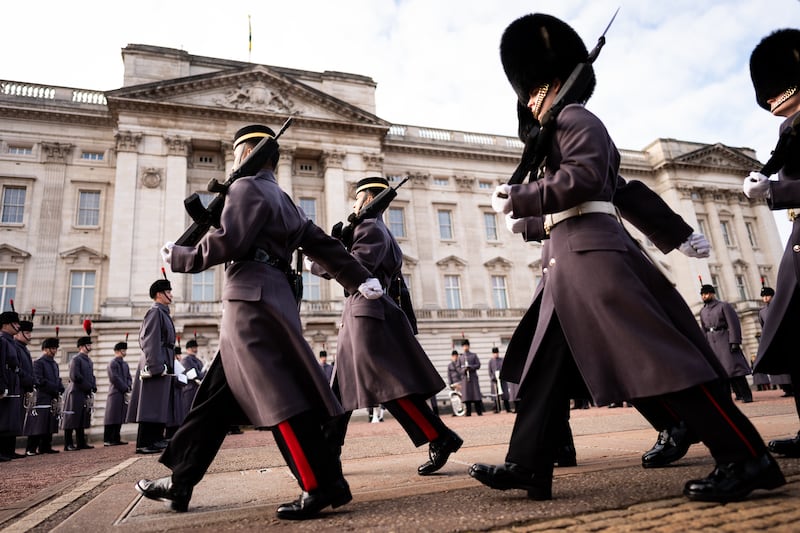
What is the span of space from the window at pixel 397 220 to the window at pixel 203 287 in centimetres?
1026

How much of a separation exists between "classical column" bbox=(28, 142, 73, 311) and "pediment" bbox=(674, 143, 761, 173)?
3722cm

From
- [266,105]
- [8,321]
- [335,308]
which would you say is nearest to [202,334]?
[335,308]

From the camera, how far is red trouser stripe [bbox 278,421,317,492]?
2486 millimetres

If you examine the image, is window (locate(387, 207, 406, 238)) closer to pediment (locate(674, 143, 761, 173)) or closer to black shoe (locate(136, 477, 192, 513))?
pediment (locate(674, 143, 761, 173))

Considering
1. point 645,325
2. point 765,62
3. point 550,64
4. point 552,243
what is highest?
point 765,62

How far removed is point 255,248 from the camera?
10.00 feet

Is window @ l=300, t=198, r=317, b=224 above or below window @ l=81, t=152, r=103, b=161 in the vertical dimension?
below

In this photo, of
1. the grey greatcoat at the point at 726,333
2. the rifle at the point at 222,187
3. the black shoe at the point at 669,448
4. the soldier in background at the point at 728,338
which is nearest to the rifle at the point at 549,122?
the rifle at the point at 222,187

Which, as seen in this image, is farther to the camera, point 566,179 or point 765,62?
point 765,62

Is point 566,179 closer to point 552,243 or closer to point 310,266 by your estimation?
point 552,243

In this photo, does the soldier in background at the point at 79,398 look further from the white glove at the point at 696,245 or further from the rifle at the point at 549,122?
the white glove at the point at 696,245

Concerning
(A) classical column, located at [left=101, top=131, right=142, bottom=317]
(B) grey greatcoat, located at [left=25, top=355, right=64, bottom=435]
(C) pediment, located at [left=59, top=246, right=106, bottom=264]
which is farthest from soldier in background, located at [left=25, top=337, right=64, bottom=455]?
(C) pediment, located at [left=59, top=246, right=106, bottom=264]

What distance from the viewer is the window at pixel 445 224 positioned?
31.4 metres

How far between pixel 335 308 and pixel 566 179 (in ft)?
77.5
